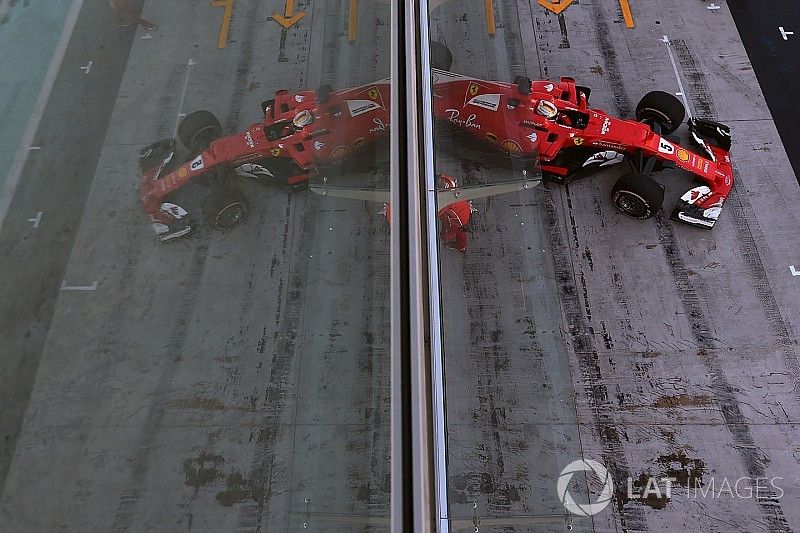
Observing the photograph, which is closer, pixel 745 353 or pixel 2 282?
pixel 2 282

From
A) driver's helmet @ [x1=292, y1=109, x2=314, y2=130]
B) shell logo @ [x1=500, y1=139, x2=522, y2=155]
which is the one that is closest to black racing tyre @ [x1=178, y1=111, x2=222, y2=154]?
driver's helmet @ [x1=292, y1=109, x2=314, y2=130]

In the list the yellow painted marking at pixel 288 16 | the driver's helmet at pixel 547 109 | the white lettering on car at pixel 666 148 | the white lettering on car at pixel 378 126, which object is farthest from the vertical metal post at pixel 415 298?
the white lettering on car at pixel 666 148

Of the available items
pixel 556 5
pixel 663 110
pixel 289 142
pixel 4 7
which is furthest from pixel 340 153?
pixel 556 5

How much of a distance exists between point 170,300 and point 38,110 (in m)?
0.68

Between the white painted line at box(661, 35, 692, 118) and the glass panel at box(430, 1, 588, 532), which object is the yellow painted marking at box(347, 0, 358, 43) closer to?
the glass panel at box(430, 1, 588, 532)

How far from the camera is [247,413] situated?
177cm

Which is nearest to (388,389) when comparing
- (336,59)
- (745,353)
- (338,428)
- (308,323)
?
(338,428)

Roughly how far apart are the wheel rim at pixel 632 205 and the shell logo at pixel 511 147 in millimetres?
919

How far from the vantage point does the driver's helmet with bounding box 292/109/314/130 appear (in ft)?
7.67

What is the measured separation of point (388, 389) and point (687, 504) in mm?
1896

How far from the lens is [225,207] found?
2.02 metres

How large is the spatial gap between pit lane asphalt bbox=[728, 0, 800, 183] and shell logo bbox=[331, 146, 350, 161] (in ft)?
9.23

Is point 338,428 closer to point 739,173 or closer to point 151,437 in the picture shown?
point 151,437

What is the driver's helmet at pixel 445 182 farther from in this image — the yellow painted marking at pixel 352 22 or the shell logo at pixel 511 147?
the yellow painted marking at pixel 352 22
